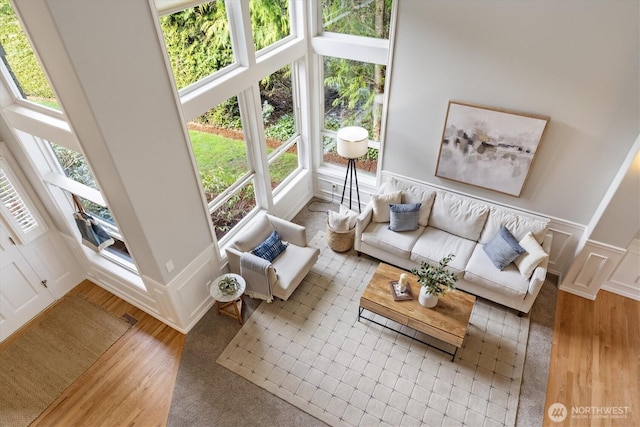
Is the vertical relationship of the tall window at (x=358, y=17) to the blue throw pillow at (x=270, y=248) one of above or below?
above

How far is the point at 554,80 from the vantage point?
13.3ft

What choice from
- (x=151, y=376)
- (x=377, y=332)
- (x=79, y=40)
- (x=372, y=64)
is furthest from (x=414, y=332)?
(x=79, y=40)

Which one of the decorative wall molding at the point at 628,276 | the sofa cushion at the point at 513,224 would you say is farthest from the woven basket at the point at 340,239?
the decorative wall molding at the point at 628,276

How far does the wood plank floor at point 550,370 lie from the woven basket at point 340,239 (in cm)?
219

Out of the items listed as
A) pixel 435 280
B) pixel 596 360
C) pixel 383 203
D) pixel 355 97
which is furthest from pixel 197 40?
pixel 596 360

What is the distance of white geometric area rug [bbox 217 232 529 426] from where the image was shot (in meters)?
3.85

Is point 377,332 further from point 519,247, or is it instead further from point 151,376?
point 151,376

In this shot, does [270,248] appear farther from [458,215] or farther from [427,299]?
[458,215]

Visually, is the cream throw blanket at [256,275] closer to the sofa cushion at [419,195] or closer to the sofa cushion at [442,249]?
the sofa cushion at [442,249]

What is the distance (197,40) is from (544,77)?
3482 millimetres

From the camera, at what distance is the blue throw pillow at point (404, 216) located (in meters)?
5.04

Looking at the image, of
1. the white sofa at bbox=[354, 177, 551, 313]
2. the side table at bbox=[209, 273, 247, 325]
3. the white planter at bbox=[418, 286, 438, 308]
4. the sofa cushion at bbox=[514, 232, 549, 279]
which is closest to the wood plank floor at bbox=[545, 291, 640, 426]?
the white sofa at bbox=[354, 177, 551, 313]

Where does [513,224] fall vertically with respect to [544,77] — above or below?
below

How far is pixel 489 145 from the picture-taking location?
4633 mm
